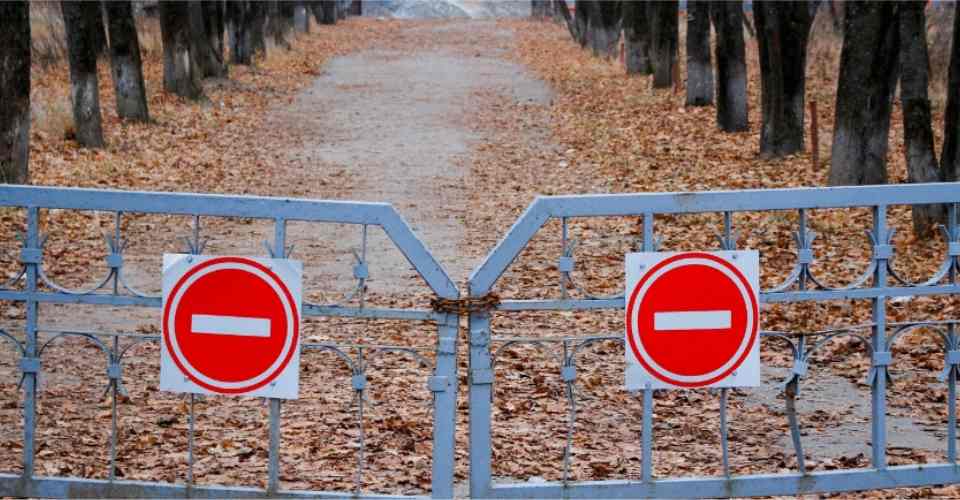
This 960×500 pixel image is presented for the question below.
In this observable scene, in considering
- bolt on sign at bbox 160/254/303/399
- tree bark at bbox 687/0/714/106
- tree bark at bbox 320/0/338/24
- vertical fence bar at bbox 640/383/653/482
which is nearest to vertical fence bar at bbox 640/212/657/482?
vertical fence bar at bbox 640/383/653/482

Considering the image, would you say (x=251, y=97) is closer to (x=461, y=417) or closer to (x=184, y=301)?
(x=461, y=417)

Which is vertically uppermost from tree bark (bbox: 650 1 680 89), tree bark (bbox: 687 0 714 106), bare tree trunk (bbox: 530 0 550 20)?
bare tree trunk (bbox: 530 0 550 20)

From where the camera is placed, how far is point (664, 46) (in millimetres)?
30438

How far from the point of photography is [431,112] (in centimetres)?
2972

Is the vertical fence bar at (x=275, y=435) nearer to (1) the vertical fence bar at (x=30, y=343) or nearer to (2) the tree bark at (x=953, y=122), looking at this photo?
(1) the vertical fence bar at (x=30, y=343)

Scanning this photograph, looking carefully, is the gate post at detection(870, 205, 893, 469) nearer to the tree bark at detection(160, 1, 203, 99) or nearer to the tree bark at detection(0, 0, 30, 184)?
the tree bark at detection(0, 0, 30, 184)

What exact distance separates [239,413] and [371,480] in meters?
1.42

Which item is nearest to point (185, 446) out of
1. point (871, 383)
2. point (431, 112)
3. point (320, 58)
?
point (871, 383)

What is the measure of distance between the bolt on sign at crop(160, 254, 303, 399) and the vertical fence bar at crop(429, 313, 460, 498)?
53cm

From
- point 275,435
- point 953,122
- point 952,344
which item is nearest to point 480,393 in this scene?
point 275,435

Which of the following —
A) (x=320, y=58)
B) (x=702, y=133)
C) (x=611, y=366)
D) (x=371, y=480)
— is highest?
(x=320, y=58)

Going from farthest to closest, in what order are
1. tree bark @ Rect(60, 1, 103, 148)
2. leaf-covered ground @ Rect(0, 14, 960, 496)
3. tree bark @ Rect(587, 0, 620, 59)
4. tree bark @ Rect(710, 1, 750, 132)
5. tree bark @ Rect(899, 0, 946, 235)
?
tree bark @ Rect(587, 0, 620, 59) < tree bark @ Rect(710, 1, 750, 132) < tree bark @ Rect(60, 1, 103, 148) < tree bark @ Rect(899, 0, 946, 235) < leaf-covered ground @ Rect(0, 14, 960, 496)

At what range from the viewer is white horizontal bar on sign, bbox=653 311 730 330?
521 centimetres

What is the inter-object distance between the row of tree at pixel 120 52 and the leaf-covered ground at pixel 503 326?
74 cm
